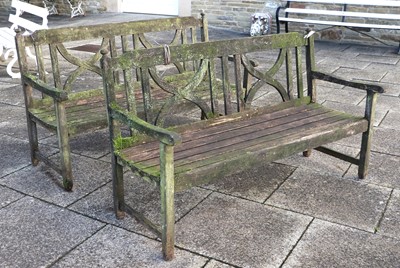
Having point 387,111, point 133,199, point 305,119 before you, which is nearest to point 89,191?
point 133,199

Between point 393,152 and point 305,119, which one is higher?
point 305,119

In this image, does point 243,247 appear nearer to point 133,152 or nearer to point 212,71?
point 133,152

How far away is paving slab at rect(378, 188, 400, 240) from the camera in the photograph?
2926 mm

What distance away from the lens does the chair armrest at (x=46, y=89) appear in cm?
318

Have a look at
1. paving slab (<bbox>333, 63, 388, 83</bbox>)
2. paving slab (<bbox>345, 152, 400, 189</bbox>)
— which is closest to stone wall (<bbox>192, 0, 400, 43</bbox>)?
paving slab (<bbox>333, 63, 388, 83</bbox>)

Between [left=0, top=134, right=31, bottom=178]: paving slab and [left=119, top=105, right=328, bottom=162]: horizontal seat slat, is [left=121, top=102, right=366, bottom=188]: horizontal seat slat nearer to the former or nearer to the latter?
[left=119, top=105, right=328, bottom=162]: horizontal seat slat

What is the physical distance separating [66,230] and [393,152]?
281cm

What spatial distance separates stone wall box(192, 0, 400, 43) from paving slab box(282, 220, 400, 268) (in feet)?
22.2

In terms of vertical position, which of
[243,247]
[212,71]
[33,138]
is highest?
[212,71]

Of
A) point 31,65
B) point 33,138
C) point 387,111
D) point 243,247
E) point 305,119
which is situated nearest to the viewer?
point 243,247

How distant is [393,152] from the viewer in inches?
164

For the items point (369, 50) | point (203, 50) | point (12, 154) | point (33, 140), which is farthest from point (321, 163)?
point (369, 50)

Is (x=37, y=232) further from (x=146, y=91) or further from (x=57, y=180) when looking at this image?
(x=146, y=91)

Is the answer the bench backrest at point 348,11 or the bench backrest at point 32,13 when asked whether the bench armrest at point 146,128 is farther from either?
the bench backrest at point 348,11
